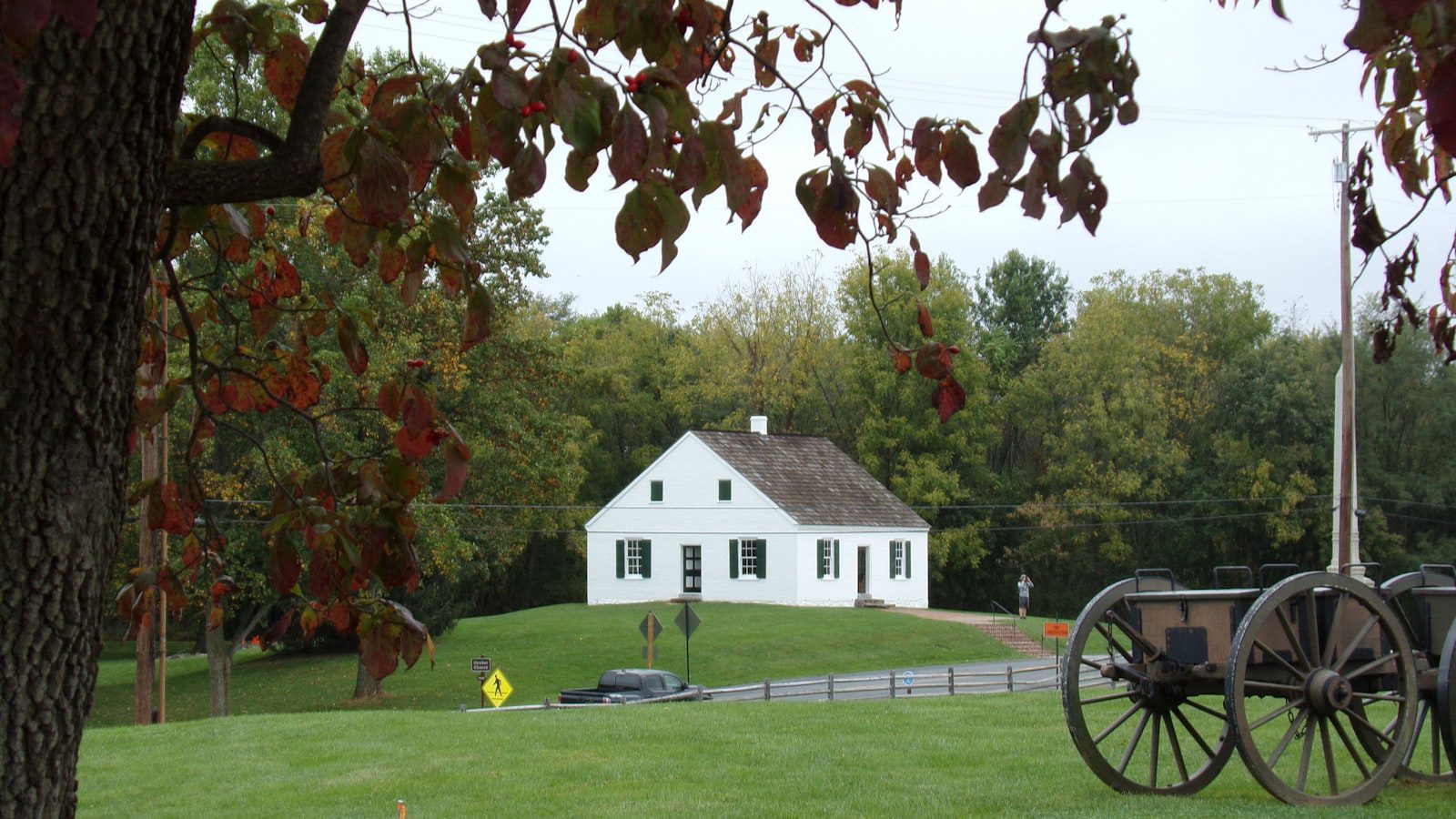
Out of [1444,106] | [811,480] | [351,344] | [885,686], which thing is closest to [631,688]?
[885,686]

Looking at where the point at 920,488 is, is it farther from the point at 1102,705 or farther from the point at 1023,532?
the point at 1102,705

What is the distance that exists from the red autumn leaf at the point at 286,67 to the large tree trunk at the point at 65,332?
1413 millimetres

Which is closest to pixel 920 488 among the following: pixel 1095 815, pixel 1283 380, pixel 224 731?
pixel 1283 380

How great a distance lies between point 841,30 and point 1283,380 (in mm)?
58433

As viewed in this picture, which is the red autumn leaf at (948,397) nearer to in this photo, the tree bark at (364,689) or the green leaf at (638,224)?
the green leaf at (638,224)

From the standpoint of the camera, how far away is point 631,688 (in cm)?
2966

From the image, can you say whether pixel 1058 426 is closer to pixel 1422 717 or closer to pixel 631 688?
pixel 631 688

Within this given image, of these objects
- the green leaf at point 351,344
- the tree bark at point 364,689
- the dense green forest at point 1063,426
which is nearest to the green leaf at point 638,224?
the green leaf at point 351,344

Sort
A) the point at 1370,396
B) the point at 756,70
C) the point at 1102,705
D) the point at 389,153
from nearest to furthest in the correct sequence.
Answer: the point at 389,153 < the point at 756,70 < the point at 1102,705 < the point at 1370,396

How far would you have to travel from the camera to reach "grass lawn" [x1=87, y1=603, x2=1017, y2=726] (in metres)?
37.3

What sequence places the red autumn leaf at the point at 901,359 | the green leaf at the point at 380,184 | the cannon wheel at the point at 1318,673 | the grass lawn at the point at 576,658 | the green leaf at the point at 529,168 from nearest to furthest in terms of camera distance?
the green leaf at the point at 529,168, the green leaf at the point at 380,184, the red autumn leaf at the point at 901,359, the cannon wheel at the point at 1318,673, the grass lawn at the point at 576,658

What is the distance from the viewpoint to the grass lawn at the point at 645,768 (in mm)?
10477

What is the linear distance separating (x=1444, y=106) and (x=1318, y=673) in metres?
8.65

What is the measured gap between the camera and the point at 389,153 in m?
3.01
